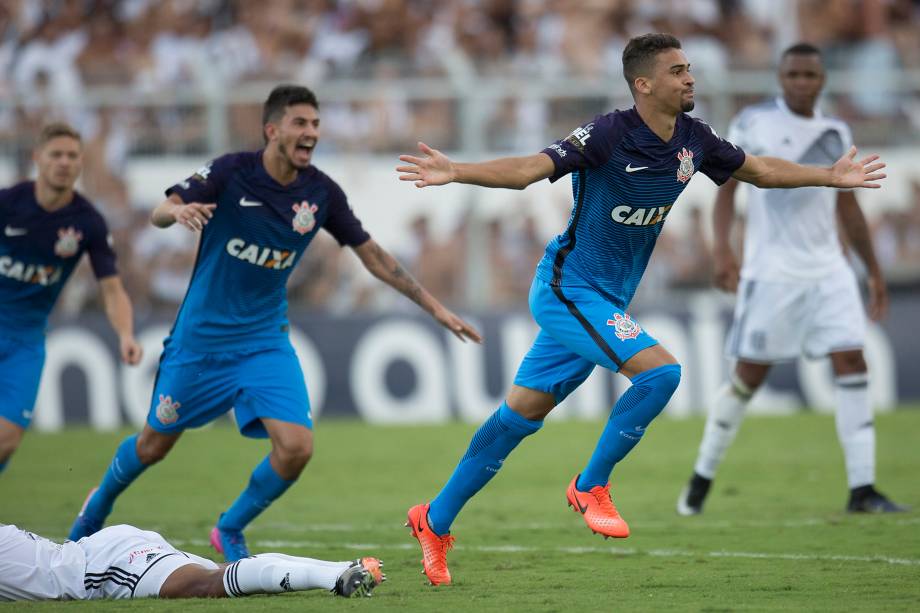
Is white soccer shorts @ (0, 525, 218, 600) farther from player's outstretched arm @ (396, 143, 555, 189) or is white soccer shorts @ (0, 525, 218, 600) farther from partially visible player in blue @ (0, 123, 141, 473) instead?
partially visible player in blue @ (0, 123, 141, 473)

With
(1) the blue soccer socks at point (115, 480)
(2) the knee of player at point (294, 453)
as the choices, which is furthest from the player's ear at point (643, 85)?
(1) the blue soccer socks at point (115, 480)

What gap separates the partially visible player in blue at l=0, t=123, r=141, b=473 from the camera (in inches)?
364

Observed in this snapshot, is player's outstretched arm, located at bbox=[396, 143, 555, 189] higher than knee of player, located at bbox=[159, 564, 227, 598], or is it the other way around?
player's outstretched arm, located at bbox=[396, 143, 555, 189]

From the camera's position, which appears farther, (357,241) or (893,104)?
(893,104)

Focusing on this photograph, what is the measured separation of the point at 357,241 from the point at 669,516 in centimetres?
329

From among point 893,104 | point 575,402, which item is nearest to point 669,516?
point 575,402

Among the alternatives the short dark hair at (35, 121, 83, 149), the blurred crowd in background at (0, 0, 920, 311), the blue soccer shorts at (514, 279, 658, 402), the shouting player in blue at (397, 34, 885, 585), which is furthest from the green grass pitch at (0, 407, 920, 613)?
the short dark hair at (35, 121, 83, 149)

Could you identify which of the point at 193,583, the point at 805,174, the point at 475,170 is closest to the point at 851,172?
the point at 805,174

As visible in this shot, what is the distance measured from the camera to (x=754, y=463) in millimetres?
13336

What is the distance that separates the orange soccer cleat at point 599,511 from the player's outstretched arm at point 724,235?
331 cm

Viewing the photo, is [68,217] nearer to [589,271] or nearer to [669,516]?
[589,271]

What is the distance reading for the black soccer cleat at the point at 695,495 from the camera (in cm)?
1012

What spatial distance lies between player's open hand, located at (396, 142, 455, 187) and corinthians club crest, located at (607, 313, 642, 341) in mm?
1299

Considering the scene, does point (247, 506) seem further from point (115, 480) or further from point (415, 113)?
point (415, 113)
